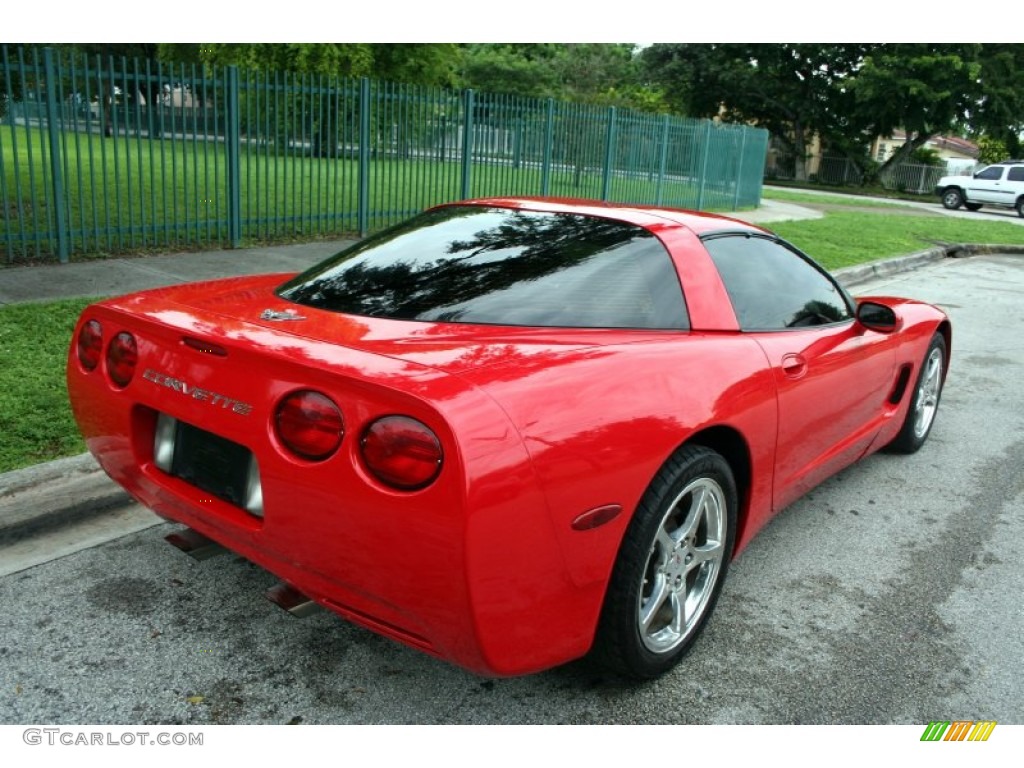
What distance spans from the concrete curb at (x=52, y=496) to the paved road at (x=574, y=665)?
1.03 ft

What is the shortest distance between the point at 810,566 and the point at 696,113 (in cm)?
4627

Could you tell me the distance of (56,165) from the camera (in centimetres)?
821

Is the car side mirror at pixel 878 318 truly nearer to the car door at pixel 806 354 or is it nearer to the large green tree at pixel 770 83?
the car door at pixel 806 354

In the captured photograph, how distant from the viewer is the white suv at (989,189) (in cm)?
3022

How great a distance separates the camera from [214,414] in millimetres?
2381

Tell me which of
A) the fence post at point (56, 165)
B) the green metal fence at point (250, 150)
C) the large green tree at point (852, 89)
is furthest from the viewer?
the large green tree at point (852, 89)

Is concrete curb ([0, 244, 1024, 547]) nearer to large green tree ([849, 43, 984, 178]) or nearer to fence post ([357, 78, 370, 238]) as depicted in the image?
fence post ([357, 78, 370, 238])

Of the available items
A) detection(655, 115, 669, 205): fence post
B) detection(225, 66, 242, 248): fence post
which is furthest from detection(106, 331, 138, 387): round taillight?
detection(655, 115, 669, 205): fence post

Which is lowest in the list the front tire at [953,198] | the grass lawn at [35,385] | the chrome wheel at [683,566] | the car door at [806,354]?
the front tire at [953,198]

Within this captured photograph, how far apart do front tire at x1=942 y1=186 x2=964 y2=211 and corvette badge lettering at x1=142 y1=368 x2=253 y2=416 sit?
3436 centimetres

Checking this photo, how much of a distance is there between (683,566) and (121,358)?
6.05 feet

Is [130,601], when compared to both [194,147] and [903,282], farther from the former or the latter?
[903,282]

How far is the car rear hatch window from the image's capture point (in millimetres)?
2768
